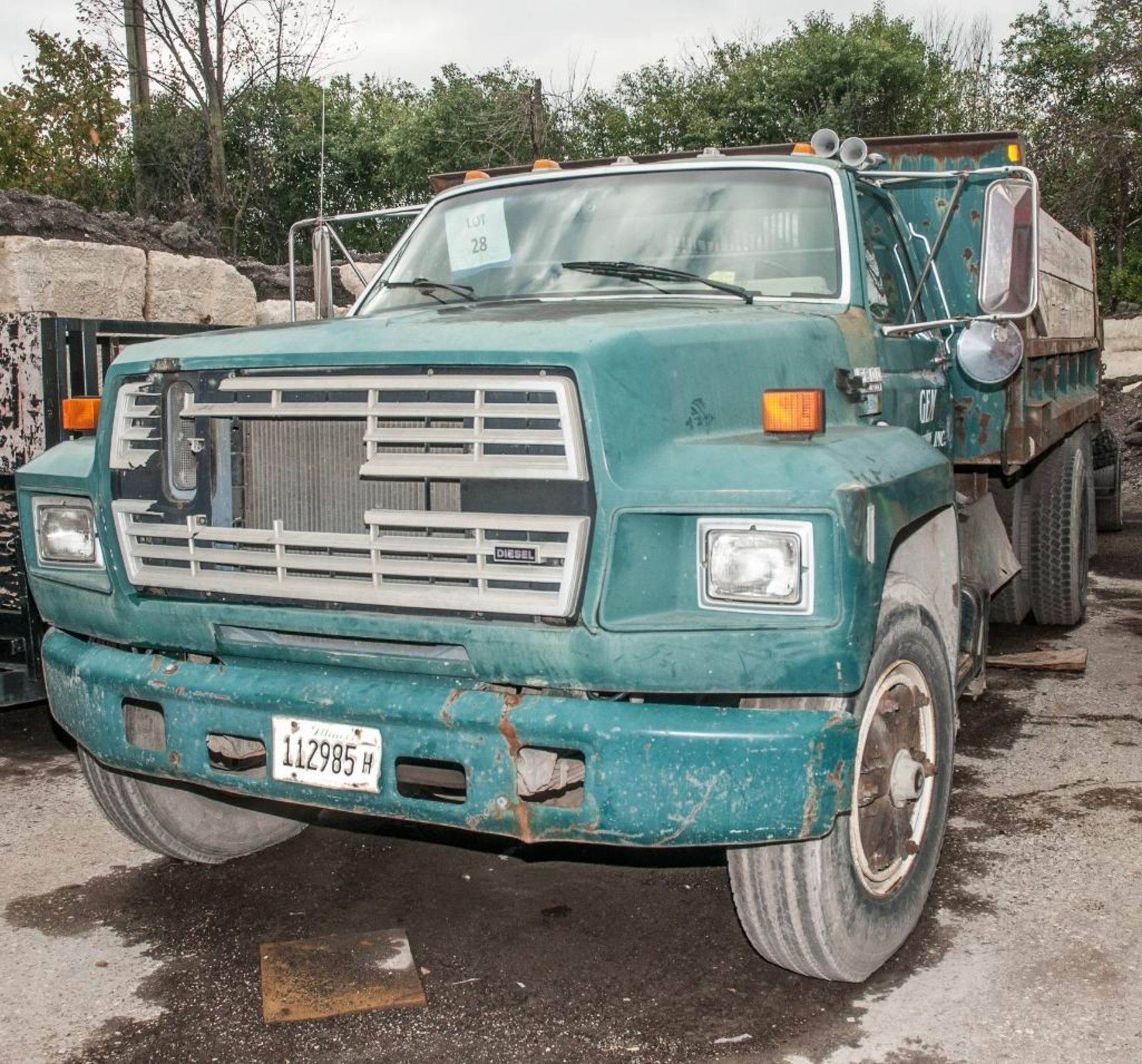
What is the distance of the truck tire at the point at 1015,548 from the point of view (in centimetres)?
772

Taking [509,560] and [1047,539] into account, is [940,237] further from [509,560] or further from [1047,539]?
[1047,539]

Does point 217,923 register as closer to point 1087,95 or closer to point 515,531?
point 515,531

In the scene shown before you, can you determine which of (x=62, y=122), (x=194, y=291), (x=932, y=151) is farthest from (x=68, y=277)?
(x=62, y=122)

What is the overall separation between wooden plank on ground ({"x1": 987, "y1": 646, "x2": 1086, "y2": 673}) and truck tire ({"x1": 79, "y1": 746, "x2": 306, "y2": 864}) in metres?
4.01

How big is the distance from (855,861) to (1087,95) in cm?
2527

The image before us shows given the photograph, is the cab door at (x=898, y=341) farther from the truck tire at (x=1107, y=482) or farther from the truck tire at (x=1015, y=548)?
the truck tire at (x=1107, y=482)

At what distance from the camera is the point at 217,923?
13.7ft

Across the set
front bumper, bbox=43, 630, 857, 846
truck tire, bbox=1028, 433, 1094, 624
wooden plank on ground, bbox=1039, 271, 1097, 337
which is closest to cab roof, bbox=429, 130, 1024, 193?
wooden plank on ground, bbox=1039, 271, 1097, 337

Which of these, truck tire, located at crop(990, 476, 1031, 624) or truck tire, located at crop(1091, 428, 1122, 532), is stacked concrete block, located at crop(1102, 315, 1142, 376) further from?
truck tire, located at crop(990, 476, 1031, 624)

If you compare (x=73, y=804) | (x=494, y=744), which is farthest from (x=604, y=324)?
(x=73, y=804)

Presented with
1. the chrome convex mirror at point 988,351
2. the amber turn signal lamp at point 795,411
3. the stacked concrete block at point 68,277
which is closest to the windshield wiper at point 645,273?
the amber turn signal lamp at point 795,411

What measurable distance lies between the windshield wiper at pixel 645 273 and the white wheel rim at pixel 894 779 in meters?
1.29

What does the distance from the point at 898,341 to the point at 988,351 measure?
44cm

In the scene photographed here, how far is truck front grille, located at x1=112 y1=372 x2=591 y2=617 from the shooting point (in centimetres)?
323
